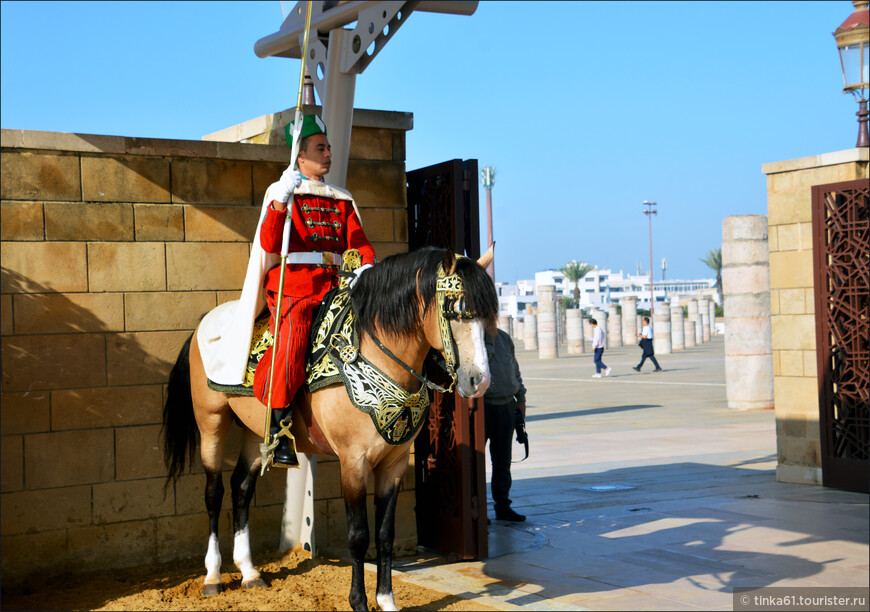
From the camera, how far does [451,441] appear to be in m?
7.23

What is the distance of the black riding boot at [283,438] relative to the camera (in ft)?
18.3

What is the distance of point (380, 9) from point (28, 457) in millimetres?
3571

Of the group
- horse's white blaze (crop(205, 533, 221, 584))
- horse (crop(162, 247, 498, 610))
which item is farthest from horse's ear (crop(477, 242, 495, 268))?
horse's white blaze (crop(205, 533, 221, 584))

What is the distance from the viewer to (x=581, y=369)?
34156 millimetres

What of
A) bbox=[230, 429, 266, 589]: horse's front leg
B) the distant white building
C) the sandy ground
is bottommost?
the sandy ground

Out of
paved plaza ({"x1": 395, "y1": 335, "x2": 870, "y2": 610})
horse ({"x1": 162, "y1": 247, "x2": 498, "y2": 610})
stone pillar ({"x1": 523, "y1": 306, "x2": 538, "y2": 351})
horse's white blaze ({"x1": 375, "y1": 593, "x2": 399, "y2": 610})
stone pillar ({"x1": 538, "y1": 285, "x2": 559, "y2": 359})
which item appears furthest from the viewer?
stone pillar ({"x1": 523, "y1": 306, "x2": 538, "y2": 351})

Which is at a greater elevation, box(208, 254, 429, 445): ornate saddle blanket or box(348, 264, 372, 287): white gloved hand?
box(348, 264, 372, 287): white gloved hand

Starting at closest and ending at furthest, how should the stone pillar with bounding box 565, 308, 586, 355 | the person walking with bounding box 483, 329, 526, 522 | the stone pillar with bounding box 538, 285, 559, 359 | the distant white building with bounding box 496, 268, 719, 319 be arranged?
the person walking with bounding box 483, 329, 526, 522
the stone pillar with bounding box 538, 285, 559, 359
the stone pillar with bounding box 565, 308, 586, 355
the distant white building with bounding box 496, 268, 719, 319

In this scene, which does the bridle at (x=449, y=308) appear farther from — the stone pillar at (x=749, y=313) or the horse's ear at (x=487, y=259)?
the stone pillar at (x=749, y=313)

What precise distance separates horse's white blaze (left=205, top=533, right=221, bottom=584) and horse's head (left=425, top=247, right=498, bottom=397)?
220 cm

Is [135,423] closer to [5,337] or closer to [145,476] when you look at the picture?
[145,476]

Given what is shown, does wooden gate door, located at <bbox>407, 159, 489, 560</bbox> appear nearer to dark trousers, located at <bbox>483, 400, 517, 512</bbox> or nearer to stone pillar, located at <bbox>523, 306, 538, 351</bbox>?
dark trousers, located at <bbox>483, 400, 517, 512</bbox>

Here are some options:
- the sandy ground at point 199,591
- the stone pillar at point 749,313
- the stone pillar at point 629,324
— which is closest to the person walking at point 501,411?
the sandy ground at point 199,591

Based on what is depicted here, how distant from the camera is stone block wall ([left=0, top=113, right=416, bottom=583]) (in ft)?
20.7
